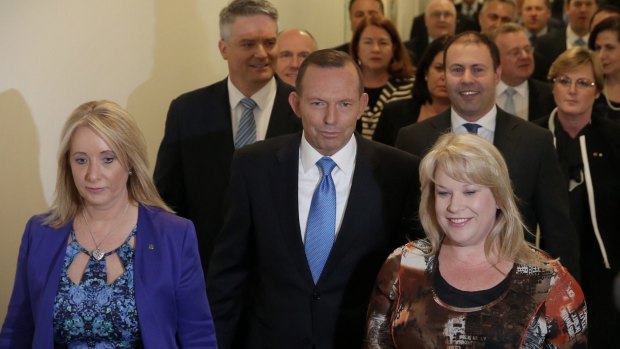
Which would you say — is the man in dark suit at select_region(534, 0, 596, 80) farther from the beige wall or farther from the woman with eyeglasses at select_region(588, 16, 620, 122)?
the beige wall

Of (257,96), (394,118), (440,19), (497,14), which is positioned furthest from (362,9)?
(257,96)

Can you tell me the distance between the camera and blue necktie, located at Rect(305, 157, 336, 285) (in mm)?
3900

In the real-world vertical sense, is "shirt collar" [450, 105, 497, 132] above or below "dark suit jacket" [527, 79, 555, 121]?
above

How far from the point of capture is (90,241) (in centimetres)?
356

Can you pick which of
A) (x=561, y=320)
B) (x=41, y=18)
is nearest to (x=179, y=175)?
(x=41, y=18)

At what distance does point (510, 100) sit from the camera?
6.98 m

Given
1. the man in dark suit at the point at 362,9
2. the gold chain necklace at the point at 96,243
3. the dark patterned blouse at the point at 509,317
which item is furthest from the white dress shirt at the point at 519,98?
the gold chain necklace at the point at 96,243

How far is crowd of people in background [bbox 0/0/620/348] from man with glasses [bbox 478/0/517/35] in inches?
182

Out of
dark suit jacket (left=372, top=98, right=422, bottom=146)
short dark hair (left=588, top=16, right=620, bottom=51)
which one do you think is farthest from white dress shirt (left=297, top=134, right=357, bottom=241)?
short dark hair (left=588, top=16, right=620, bottom=51)

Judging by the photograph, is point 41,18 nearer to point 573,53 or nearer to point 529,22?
point 573,53

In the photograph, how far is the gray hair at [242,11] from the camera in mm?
5184

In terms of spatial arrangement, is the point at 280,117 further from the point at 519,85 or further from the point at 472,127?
the point at 519,85

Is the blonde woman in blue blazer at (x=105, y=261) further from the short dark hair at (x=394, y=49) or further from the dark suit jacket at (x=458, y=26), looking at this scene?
the dark suit jacket at (x=458, y=26)

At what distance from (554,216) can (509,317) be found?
3.74 ft
